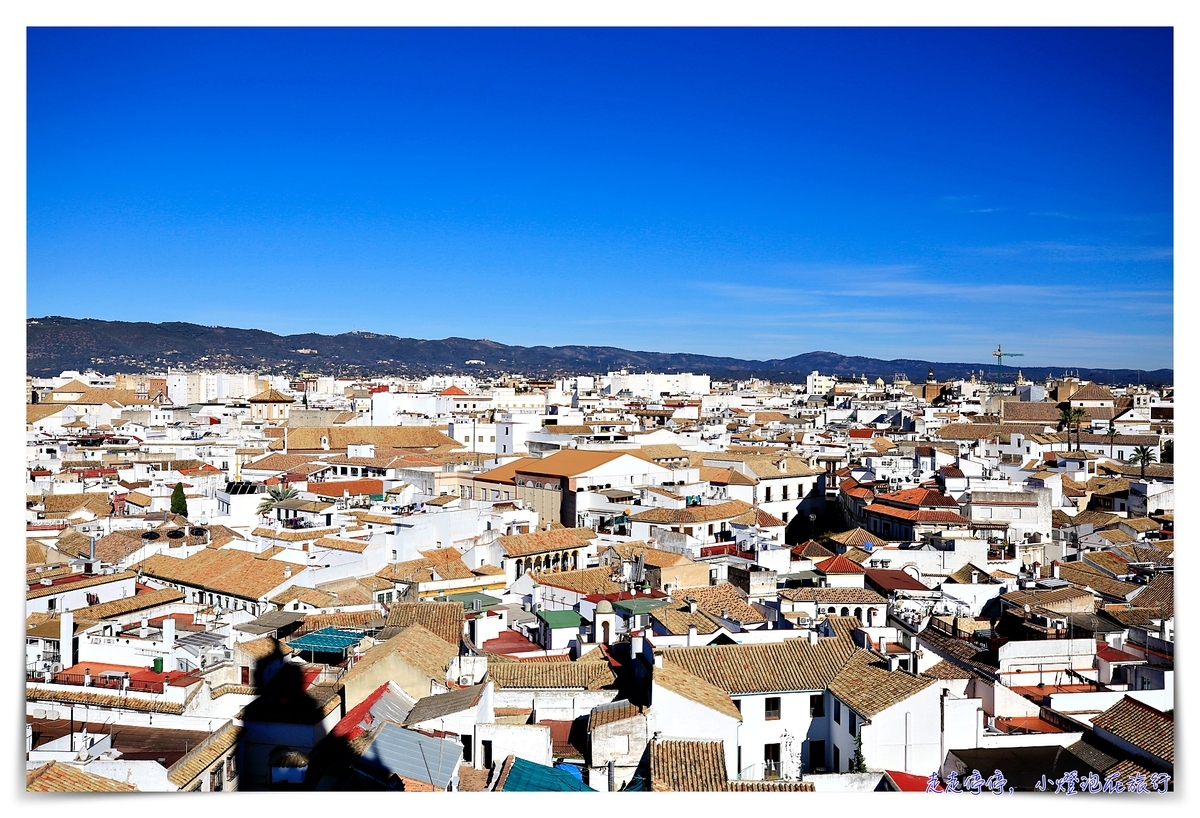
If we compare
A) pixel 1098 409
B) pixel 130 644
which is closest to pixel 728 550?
pixel 130 644

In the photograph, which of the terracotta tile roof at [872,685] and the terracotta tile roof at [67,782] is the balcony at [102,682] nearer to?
the terracotta tile roof at [67,782]

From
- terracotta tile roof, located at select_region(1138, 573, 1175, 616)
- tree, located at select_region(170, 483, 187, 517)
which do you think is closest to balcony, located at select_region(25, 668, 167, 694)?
terracotta tile roof, located at select_region(1138, 573, 1175, 616)

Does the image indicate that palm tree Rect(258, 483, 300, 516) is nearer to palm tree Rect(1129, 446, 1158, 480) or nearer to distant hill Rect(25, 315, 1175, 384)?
palm tree Rect(1129, 446, 1158, 480)

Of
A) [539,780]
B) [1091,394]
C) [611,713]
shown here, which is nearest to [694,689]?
[611,713]

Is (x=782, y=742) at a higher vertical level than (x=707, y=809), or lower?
lower

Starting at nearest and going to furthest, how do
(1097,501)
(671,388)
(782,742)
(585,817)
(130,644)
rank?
(585,817) → (782,742) → (130,644) → (1097,501) → (671,388)

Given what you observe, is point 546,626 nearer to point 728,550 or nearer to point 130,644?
point 130,644

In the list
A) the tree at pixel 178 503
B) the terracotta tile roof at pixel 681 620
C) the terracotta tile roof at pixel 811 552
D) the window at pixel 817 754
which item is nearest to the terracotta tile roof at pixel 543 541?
the terracotta tile roof at pixel 811 552

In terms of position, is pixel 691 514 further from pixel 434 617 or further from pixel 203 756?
pixel 203 756
